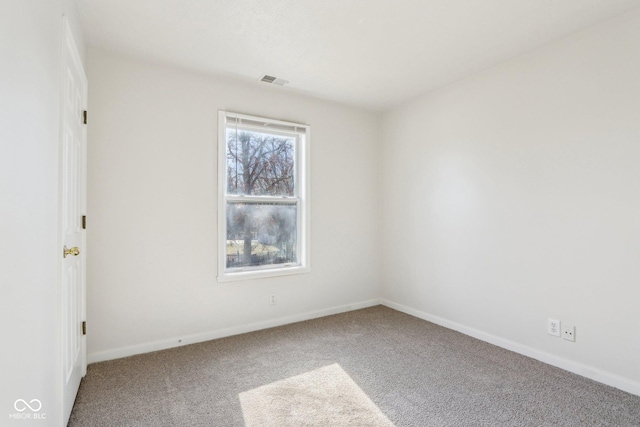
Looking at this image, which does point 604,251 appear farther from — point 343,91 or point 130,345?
point 130,345

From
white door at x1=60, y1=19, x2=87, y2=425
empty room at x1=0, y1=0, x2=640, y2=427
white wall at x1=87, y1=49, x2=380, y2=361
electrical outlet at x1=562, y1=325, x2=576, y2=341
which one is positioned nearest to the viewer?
white door at x1=60, y1=19, x2=87, y2=425

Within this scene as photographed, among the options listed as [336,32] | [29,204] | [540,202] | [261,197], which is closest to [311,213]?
[261,197]

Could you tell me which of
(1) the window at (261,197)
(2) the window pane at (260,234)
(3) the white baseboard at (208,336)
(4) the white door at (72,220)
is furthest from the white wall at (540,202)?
(4) the white door at (72,220)

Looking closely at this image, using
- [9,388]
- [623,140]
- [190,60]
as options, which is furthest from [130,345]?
[623,140]

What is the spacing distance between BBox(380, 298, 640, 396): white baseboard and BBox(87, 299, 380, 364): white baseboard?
105 cm

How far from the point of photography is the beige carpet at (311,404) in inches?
73.3

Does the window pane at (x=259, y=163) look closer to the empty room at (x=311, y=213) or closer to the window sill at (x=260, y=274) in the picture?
the empty room at (x=311, y=213)

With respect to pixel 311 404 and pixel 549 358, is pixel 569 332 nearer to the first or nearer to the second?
pixel 549 358

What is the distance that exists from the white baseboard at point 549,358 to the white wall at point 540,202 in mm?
10

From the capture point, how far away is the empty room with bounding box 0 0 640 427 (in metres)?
1.84

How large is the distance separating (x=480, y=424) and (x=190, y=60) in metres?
3.38

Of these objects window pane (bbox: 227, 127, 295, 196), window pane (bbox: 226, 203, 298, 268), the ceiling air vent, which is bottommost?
window pane (bbox: 226, 203, 298, 268)

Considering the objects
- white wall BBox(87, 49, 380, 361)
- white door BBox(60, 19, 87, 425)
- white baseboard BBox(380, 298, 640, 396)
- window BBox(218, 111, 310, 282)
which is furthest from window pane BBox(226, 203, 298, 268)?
white baseboard BBox(380, 298, 640, 396)

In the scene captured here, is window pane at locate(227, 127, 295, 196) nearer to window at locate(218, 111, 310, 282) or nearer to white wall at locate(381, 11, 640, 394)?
window at locate(218, 111, 310, 282)
